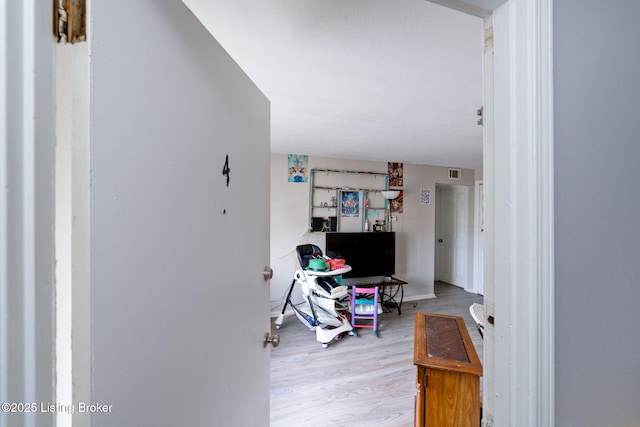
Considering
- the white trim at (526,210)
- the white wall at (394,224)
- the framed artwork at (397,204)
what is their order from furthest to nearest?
the framed artwork at (397,204) → the white wall at (394,224) → the white trim at (526,210)

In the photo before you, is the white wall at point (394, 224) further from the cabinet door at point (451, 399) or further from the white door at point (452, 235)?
the cabinet door at point (451, 399)

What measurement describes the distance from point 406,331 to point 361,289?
75 centimetres

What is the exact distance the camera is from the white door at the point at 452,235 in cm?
489

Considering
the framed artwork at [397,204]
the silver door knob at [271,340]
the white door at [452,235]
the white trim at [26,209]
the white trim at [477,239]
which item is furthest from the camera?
the white door at [452,235]

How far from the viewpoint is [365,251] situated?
377cm

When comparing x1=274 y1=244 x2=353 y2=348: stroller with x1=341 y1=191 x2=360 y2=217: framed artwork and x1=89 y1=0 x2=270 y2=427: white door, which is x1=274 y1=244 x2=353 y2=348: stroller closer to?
x1=341 y1=191 x2=360 y2=217: framed artwork

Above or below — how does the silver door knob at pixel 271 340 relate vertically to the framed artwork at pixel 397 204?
below

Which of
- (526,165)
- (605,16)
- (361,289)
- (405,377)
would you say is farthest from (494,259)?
(361,289)

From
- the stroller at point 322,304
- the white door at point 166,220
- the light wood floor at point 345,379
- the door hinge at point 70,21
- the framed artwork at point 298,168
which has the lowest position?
the light wood floor at point 345,379

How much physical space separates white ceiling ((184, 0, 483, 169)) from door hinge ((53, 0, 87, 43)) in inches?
29.5

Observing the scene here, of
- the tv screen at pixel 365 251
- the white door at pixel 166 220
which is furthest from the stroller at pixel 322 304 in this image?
the white door at pixel 166 220

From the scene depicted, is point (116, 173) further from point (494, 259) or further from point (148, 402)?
point (494, 259)

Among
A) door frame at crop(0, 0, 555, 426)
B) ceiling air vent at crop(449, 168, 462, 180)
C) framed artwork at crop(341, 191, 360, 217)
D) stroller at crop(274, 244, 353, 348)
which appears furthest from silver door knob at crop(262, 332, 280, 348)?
ceiling air vent at crop(449, 168, 462, 180)

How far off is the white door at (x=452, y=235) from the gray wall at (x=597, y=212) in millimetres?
4456
